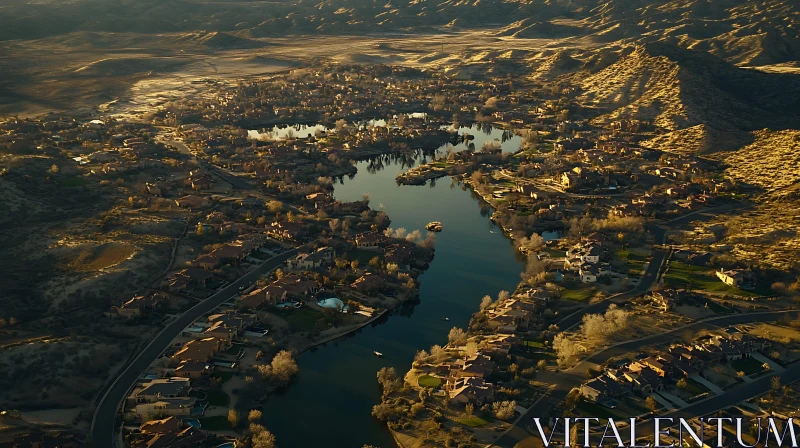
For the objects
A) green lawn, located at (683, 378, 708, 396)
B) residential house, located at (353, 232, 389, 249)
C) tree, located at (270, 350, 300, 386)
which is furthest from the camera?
residential house, located at (353, 232, 389, 249)

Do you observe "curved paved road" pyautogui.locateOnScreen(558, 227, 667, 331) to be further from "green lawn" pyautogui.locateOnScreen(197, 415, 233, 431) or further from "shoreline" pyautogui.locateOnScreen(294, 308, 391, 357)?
"green lawn" pyautogui.locateOnScreen(197, 415, 233, 431)

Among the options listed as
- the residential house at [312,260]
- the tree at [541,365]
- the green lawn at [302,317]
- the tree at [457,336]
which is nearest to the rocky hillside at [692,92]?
the residential house at [312,260]

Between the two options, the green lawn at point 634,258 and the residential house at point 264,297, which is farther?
the green lawn at point 634,258

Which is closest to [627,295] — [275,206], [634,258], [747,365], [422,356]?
[634,258]

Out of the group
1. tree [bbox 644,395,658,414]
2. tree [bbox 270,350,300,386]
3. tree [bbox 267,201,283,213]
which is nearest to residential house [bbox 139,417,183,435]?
tree [bbox 270,350,300,386]

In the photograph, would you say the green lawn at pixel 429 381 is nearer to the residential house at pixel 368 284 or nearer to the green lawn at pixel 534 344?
the green lawn at pixel 534 344

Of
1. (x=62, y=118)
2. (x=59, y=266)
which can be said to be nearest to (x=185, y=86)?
(x=62, y=118)

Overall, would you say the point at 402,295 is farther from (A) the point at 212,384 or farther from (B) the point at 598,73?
(B) the point at 598,73
